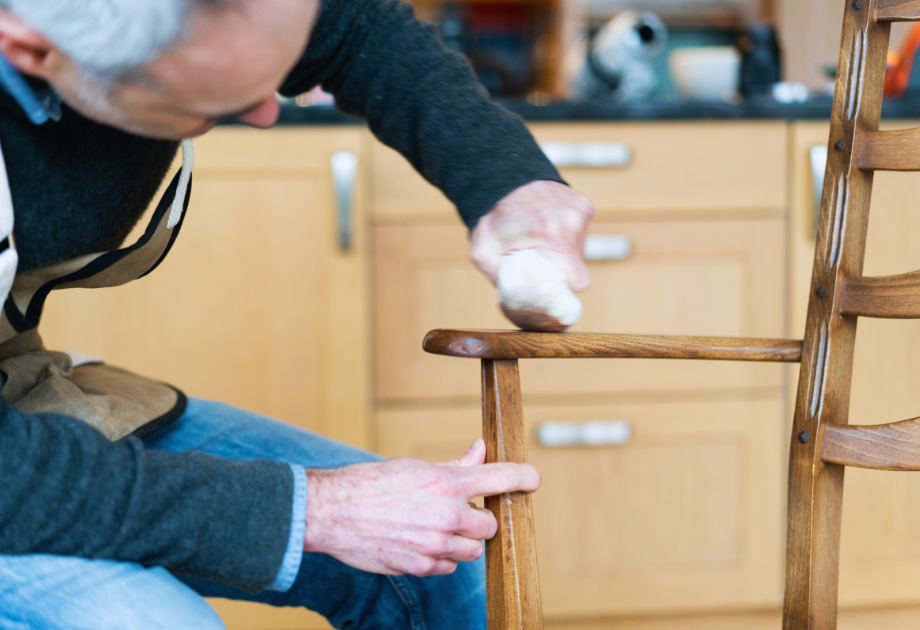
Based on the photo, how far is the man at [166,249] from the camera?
413 mm

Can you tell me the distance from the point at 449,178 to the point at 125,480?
342 millimetres

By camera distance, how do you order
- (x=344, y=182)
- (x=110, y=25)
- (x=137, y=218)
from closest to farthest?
(x=110, y=25)
(x=137, y=218)
(x=344, y=182)

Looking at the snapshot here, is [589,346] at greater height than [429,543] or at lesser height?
greater

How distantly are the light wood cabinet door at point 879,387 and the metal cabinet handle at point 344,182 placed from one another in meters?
0.71

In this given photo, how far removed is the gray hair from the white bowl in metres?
1.27

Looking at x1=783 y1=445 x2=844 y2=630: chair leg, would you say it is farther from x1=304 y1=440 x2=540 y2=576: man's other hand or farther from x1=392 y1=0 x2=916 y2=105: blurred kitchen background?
x1=392 y1=0 x2=916 y2=105: blurred kitchen background

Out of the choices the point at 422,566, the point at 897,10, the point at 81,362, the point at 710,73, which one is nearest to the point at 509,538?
the point at 422,566

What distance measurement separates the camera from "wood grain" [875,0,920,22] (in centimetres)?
68

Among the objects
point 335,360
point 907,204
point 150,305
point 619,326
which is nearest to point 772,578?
point 619,326

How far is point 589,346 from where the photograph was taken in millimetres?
585

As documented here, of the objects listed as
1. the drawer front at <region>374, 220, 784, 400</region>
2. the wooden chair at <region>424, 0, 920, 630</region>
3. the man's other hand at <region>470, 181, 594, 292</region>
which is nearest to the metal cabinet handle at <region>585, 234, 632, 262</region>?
the drawer front at <region>374, 220, 784, 400</region>

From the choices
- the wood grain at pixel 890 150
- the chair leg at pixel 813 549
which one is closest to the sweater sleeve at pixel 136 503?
the chair leg at pixel 813 549

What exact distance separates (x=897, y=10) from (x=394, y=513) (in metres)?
0.60

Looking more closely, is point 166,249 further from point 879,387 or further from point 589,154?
point 879,387
